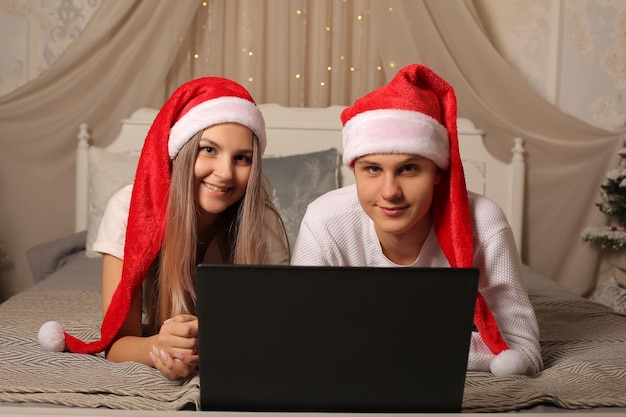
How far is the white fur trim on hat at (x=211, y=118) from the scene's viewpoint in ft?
5.09

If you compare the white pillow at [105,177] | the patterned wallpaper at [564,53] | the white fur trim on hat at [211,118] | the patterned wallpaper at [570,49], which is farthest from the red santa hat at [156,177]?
the patterned wallpaper at [570,49]

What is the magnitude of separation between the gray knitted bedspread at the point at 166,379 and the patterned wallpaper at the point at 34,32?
5.27 ft

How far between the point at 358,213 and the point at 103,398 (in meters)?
0.65

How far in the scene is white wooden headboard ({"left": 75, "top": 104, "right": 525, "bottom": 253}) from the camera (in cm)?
310

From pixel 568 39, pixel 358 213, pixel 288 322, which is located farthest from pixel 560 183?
pixel 288 322

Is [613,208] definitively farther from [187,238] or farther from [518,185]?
[187,238]

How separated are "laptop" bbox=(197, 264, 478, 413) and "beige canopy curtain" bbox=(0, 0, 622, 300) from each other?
7.35ft

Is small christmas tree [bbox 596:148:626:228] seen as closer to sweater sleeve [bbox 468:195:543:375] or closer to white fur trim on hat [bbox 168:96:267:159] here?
sweater sleeve [bbox 468:195:543:375]

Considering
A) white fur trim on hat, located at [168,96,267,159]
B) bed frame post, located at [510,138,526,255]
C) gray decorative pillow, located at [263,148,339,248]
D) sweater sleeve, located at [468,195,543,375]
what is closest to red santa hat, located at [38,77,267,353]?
white fur trim on hat, located at [168,96,267,159]

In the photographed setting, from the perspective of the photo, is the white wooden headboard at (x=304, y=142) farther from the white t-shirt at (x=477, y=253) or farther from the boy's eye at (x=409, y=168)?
the boy's eye at (x=409, y=168)

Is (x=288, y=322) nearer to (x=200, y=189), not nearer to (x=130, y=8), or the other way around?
(x=200, y=189)

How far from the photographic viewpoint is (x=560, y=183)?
3.29 metres

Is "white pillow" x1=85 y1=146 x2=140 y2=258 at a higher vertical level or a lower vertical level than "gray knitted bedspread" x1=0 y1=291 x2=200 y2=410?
higher

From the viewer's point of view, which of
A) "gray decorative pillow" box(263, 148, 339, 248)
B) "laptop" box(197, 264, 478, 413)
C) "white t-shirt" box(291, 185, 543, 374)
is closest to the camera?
"laptop" box(197, 264, 478, 413)
